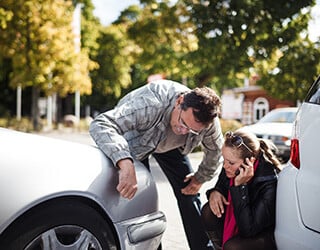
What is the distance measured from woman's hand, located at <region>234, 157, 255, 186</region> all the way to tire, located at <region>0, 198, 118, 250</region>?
2.70ft

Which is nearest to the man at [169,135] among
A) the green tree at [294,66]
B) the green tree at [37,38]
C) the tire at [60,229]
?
the tire at [60,229]

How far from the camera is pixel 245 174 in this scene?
2.96m

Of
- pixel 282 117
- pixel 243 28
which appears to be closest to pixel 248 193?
pixel 282 117

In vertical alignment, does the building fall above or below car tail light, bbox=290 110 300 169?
below

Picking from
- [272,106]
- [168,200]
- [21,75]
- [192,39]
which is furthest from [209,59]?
[272,106]

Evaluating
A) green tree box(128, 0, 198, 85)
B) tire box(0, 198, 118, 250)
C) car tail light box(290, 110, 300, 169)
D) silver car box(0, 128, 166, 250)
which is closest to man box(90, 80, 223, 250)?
silver car box(0, 128, 166, 250)

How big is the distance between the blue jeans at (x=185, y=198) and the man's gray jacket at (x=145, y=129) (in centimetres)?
13

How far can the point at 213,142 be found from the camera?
11.7ft

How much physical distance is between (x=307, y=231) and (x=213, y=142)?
1.21 m

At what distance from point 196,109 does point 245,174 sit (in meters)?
0.48

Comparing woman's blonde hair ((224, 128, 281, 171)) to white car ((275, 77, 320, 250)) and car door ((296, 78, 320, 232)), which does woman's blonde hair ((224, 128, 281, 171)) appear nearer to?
white car ((275, 77, 320, 250))

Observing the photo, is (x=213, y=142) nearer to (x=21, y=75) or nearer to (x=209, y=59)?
(x=209, y=59)

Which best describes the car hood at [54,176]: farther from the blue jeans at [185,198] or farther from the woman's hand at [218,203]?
the blue jeans at [185,198]

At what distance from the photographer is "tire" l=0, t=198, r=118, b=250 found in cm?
229
